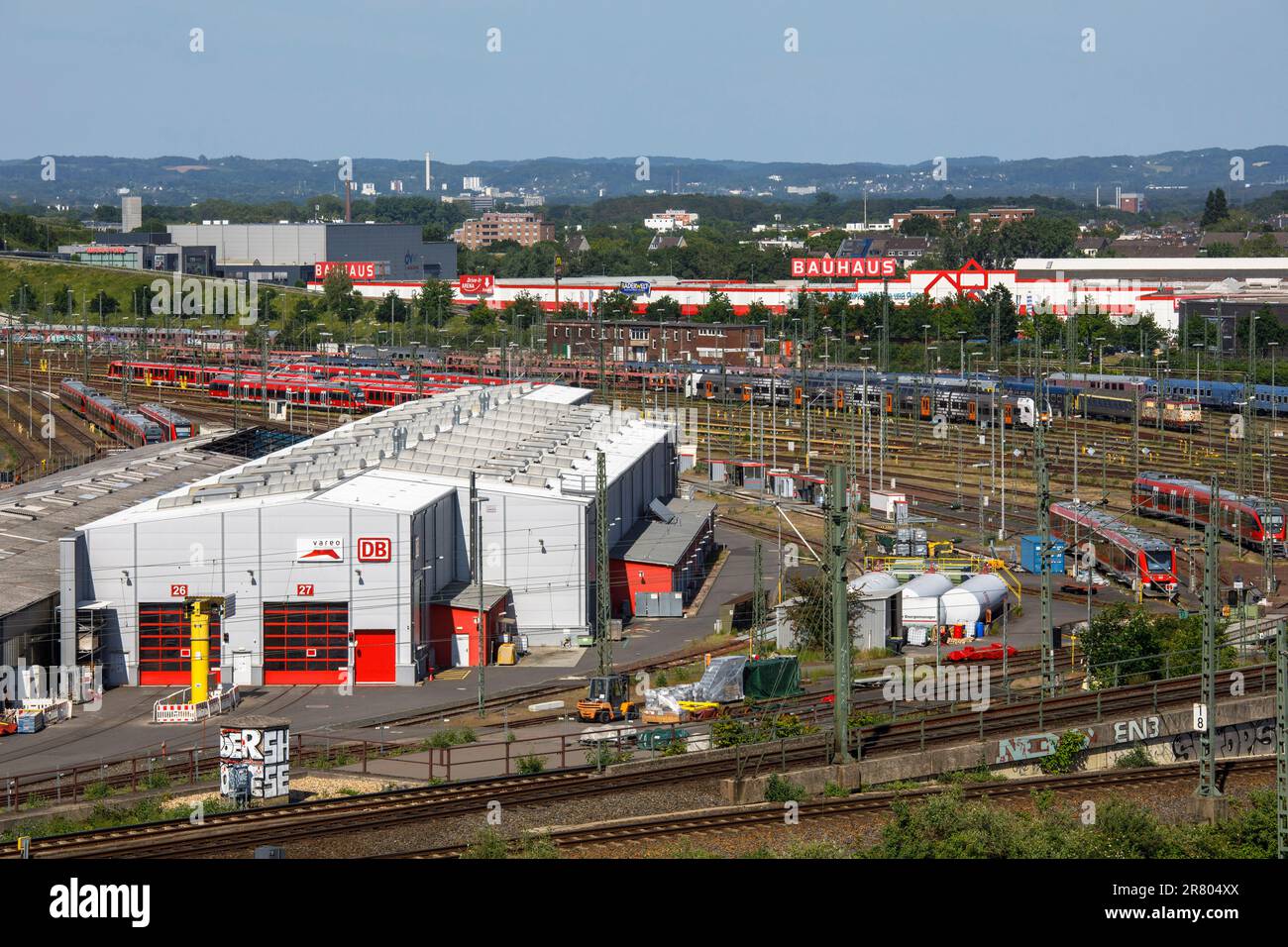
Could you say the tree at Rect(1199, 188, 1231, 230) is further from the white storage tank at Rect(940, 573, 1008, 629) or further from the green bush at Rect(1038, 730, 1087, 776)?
the green bush at Rect(1038, 730, 1087, 776)

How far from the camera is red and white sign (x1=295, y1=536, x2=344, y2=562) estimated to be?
31312 millimetres

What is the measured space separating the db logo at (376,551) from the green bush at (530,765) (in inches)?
340

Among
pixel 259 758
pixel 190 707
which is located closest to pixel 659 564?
pixel 190 707

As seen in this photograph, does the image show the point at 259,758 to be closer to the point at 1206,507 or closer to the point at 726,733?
the point at 726,733

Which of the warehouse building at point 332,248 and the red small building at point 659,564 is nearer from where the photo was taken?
the red small building at point 659,564

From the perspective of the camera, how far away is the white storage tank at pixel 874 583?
3509 centimetres

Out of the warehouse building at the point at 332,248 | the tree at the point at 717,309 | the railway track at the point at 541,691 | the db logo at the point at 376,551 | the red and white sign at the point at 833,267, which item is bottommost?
the railway track at the point at 541,691

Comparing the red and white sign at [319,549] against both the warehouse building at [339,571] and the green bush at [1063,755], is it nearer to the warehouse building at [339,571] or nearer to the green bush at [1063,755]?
the warehouse building at [339,571]

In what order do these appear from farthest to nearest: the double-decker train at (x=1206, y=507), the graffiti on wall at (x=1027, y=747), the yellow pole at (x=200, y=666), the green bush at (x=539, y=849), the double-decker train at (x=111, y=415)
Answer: the double-decker train at (x=111, y=415), the double-decker train at (x=1206, y=507), the yellow pole at (x=200, y=666), the graffiti on wall at (x=1027, y=747), the green bush at (x=539, y=849)
